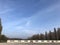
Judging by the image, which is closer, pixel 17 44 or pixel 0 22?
pixel 17 44

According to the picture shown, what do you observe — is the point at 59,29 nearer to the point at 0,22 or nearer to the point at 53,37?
the point at 53,37

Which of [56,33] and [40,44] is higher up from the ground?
[56,33]

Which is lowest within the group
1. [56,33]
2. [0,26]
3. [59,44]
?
[59,44]

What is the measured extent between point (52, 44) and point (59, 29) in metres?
11.5

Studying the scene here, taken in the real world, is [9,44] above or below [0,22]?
below

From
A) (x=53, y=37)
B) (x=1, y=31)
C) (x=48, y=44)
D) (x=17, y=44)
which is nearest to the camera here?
(x=17, y=44)

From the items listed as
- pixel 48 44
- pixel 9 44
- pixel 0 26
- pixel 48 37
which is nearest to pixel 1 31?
pixel 0 26

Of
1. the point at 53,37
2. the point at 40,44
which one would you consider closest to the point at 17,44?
the point at 40,44

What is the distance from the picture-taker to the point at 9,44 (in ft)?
70.6

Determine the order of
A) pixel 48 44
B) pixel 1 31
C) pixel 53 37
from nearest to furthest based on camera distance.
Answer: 1. pixel 48 44
2. pixel 53 37
3. pixel 1 31

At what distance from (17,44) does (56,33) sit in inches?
600

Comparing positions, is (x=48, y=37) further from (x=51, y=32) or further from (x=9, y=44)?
(x=9, y=44)

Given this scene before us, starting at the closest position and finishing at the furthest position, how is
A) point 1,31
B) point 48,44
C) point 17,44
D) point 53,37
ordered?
1. point 17,44
2. point 48,44
3. point 53,37
4. point 1,31

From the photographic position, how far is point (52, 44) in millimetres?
23047
